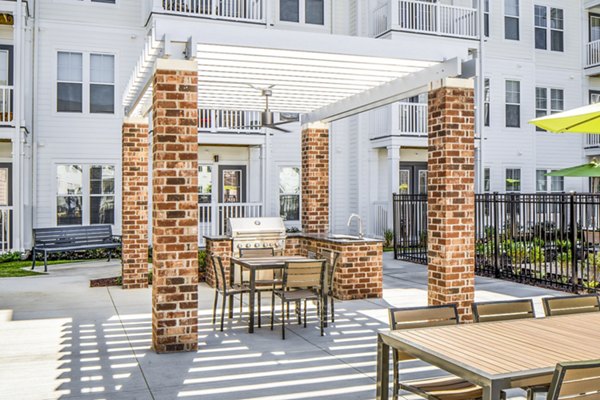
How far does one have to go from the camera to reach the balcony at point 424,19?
17812 mm

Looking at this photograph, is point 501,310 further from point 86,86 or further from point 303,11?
point 303,11

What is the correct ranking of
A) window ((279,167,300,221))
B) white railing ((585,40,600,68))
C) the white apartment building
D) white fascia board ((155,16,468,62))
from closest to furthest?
white fascia board ((155,16,468,62)), the white apartment building, window ((279,167,300,221)), white railing ((585,40,600,68))

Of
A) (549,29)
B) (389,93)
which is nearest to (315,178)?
(389,93)

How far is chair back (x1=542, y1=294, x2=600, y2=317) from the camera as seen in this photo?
4.59 metres

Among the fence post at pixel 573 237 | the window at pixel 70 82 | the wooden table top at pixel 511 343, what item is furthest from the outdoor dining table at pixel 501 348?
the window at pixel 70 82

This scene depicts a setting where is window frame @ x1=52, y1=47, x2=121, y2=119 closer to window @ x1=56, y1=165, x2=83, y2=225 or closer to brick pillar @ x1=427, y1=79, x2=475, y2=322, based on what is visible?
window @ x1=56, y1=165, x2=83, y2=225

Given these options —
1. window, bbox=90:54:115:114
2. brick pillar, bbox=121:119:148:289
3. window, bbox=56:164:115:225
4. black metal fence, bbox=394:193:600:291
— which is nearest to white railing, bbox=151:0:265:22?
window, bbox=90:54:115:114

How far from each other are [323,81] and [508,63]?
47.3 ft

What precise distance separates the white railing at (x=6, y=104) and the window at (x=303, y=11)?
8363mm

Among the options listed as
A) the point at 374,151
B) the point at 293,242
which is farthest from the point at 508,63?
the point at 293,242

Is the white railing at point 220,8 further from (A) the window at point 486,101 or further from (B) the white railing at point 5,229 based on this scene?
(A) the window at point 486,101

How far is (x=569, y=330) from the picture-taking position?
155 inches

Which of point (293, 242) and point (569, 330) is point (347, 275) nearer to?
point (293, 242)

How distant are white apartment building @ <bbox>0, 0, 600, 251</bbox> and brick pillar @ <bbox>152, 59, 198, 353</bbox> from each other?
511 centimetres
